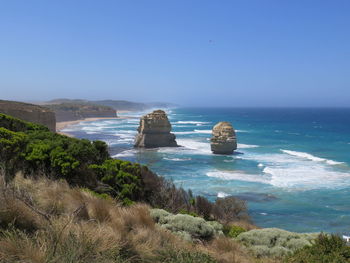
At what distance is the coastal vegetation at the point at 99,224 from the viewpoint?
13.9ft

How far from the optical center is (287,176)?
29.7m

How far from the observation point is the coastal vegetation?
4.23m

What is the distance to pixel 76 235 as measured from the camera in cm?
441

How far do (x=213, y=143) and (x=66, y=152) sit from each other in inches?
1253

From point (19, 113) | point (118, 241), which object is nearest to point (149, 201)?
point (118, 241)

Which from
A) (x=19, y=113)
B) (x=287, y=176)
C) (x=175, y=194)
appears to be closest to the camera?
(x=175, y=194)

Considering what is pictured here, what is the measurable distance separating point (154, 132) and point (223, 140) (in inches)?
400

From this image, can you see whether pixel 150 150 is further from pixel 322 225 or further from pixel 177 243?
pixel 177 243

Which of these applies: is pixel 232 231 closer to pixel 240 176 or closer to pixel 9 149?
pixel 9 149

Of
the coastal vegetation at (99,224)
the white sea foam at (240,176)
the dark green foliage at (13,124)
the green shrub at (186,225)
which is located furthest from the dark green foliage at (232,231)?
the white sea foam at (240,176)

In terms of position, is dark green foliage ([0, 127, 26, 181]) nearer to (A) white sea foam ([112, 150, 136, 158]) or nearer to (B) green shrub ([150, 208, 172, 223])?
(B) green shrub ([150, 208, 172, 223])

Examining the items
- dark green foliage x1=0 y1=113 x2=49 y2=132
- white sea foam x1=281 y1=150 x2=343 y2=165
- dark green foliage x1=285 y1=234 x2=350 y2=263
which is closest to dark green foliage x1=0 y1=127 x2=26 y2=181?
dark green foliage x1=0 y1=113 x2=49 y2=132

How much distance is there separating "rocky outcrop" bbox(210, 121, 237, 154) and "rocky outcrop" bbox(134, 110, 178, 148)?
759 cm

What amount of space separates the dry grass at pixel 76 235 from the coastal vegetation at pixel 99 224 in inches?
0.4
